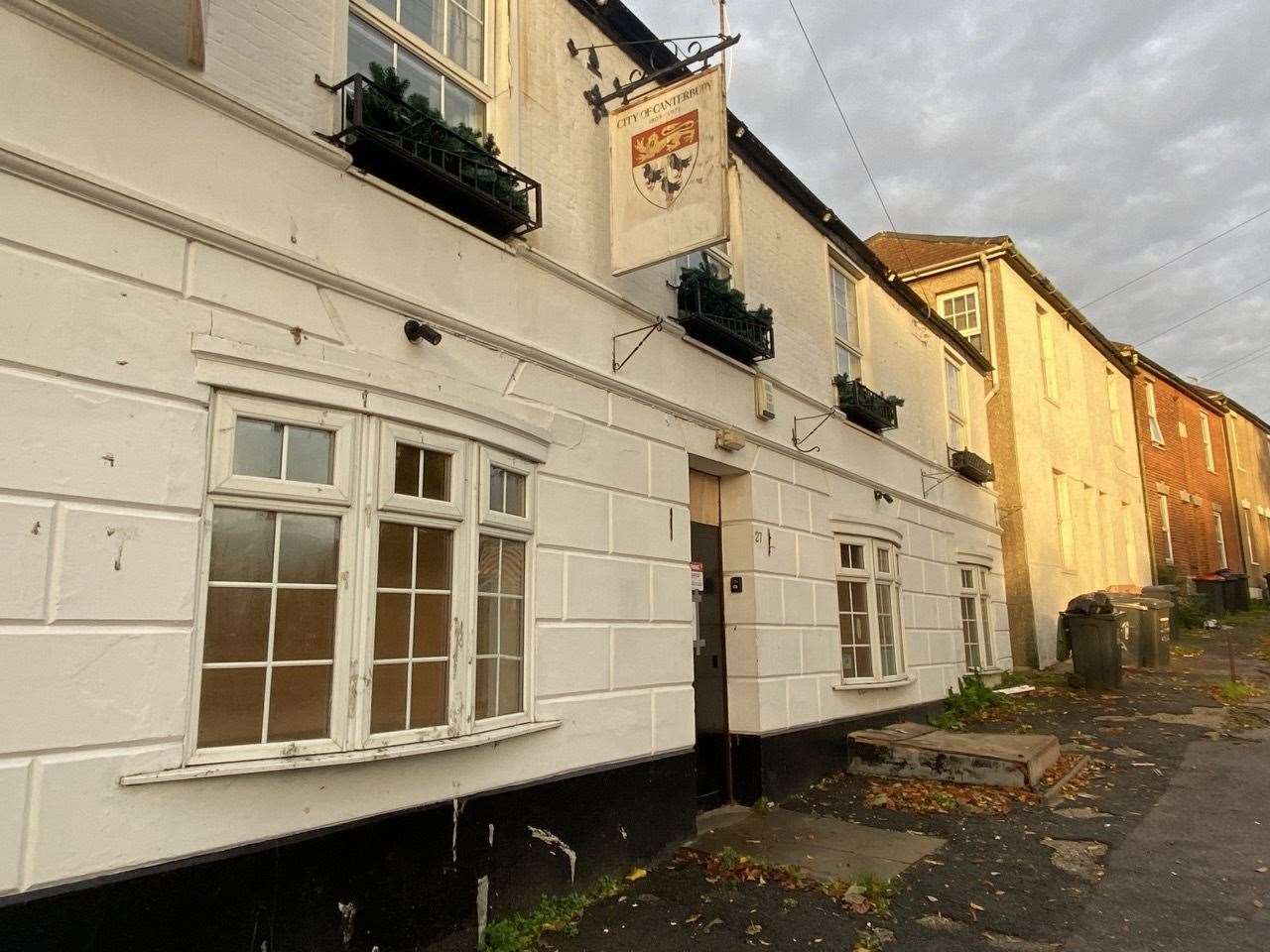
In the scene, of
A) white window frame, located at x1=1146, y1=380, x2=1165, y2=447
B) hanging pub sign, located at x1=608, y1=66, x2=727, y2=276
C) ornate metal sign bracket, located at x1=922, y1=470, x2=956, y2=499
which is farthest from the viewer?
white window frame, located at x1=1146, y1=380, x2=1165, y2=447

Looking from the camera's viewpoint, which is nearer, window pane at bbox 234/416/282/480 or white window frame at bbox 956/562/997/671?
window pane at bbox 234/416/282/480

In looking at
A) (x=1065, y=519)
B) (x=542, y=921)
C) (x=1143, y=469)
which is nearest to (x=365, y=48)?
(x=542, y=921)

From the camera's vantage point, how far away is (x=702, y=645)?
7.36 meters

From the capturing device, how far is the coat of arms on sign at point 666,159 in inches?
228

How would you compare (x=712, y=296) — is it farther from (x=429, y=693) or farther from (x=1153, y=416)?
(x=1153, y=416)

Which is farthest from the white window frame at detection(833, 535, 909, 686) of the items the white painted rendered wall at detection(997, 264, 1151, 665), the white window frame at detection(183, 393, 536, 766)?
the white painted rendered wall at detection(997, 264, 1151, 665)

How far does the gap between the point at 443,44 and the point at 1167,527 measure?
1017 inches

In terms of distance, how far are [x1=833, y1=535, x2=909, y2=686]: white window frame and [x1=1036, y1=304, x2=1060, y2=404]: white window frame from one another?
407 inches

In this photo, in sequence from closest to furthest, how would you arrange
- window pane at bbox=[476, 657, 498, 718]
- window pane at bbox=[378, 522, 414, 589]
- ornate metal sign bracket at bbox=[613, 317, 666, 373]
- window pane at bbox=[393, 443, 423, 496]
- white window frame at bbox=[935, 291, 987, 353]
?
window pane at bbox=[378, 522, 414, 589] < window pane at bbox=[393, 443, 423, 496] < window pane at bbox=[476, 657, 498, 718] < ornate metal sign bracket at bbox=[613, 317, 666, 373] < white window frame at bbox=[935, 291, 987, 353]

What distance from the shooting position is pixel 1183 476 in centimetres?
2608

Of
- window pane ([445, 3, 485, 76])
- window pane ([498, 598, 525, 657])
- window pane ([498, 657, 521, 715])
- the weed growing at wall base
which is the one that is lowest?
the weed growing at wall base

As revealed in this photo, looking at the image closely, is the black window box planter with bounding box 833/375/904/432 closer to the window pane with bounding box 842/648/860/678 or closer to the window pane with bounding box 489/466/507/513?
the window pane with bounding box 842/648/860/678

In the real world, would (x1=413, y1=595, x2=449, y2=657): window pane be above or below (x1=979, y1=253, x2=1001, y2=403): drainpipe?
below

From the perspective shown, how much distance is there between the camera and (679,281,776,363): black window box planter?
23.7ft
